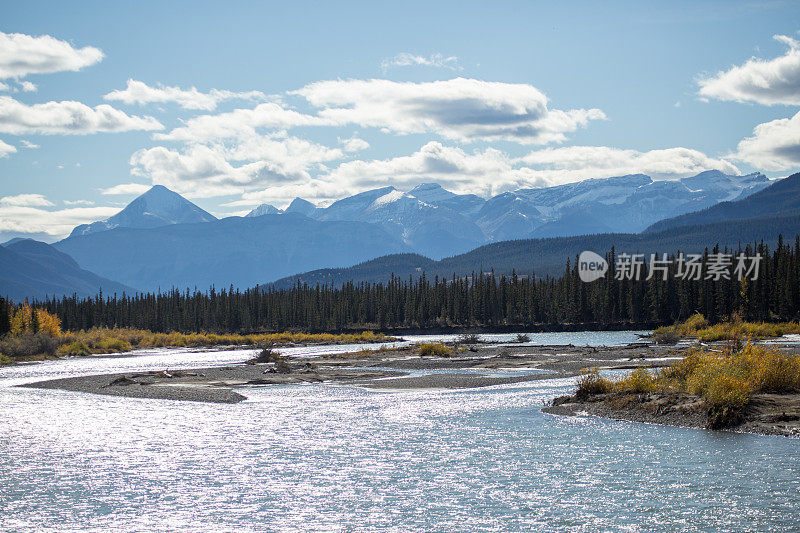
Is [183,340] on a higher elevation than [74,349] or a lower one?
lower

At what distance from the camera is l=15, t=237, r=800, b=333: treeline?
13675 centimetres

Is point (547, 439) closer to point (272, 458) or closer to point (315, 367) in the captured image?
point (272, 458)

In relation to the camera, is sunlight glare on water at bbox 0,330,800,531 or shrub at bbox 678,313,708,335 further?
shrub at bbox 678,313,708,335

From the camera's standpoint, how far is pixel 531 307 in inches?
6875

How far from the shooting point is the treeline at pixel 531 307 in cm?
13675

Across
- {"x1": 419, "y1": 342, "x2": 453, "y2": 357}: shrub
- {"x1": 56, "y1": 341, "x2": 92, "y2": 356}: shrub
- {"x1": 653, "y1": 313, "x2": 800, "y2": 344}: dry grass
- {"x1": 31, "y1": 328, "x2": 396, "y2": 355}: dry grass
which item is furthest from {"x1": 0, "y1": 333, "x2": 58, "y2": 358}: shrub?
{"x1": 653, "y1": 313, "x2": 800, "y2": 344}: dry grass

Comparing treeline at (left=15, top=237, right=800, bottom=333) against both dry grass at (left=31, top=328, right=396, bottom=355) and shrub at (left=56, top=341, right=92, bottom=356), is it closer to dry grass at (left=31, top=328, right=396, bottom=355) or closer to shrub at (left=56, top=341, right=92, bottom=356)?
dry grass at (left=31, top=328, right=396, bottom=355)

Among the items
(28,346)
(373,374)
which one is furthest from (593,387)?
(28,346)

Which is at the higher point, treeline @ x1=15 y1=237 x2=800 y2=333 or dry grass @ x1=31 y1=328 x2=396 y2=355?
treeline @ x1=15 y1=237 x2=800 y2=333

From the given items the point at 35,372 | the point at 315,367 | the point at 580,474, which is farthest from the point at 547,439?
the point at 35,372

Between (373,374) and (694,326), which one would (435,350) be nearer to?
(373,374)

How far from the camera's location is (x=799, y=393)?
34.1m

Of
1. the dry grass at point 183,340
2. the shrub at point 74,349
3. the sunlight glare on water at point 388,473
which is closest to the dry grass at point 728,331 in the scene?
the sunlight glare on water at point 388,473

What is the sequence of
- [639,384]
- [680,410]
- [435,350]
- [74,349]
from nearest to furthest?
[680,410], [639,384], [435,350], [74,349]
